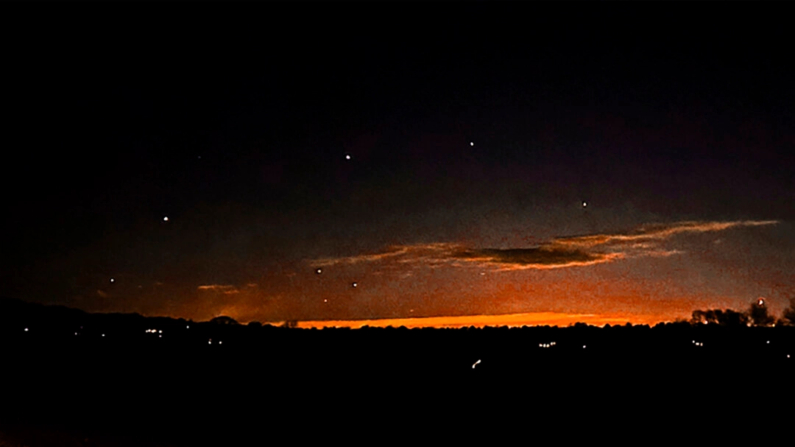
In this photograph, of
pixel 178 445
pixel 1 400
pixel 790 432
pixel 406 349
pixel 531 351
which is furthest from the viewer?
pixel 1 400

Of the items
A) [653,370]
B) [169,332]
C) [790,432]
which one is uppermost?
[169,332]

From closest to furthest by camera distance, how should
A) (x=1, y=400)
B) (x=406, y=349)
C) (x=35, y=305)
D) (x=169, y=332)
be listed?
1. (x=406, y=349)
2. (x=1, y=400)
3. (x=169, y=332)
4. (x=35, y=305)

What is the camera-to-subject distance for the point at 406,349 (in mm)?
15945

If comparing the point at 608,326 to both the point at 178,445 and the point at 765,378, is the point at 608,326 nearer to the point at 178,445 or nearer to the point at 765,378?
the point at 765,378

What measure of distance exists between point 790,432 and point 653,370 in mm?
2387

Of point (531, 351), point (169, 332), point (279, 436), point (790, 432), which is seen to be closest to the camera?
point (790, 432)

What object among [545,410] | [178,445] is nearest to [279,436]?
[178,445]

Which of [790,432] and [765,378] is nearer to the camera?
[790,432]

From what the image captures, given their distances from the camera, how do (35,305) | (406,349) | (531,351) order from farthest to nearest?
1. (35,305)
2. (406,349)
3. (531,351)

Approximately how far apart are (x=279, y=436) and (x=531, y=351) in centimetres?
444

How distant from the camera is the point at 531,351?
47.5ft

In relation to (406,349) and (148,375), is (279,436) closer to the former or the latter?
(406,349)

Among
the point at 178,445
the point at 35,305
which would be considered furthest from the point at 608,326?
the point at 35,305

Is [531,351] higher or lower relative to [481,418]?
higher
